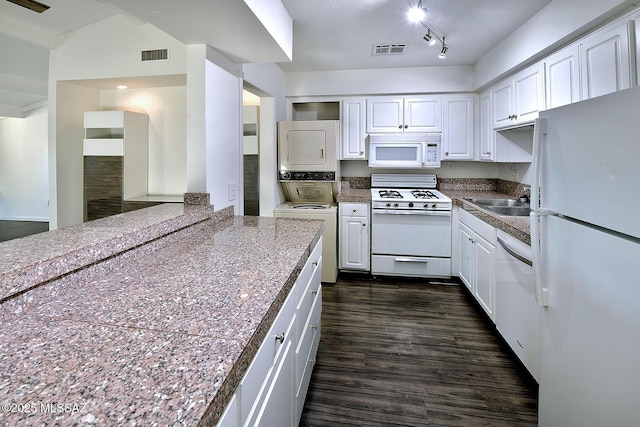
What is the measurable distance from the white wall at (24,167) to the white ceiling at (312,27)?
2733 mm

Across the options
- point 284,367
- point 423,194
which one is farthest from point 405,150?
point 284,367

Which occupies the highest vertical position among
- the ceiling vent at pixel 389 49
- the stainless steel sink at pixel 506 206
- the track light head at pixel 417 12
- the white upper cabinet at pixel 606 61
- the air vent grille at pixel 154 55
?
the ceiling vent at pixel 389 49

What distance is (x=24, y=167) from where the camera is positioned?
632cm

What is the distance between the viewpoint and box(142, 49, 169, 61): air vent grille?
305cm

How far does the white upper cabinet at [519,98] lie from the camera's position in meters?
2.53

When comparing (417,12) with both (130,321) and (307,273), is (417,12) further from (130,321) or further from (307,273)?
(130,321)

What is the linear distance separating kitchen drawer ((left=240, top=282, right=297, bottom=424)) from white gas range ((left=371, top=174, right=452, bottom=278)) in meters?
2.49

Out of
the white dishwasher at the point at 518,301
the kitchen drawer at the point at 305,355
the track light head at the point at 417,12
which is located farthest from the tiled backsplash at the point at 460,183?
the kitchen drawer at the point at 305,355

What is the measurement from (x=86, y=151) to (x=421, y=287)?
391 cm

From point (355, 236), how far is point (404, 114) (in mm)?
1540

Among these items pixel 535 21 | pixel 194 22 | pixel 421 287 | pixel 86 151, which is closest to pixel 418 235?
pixel 421 287

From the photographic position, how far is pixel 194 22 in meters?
1.69

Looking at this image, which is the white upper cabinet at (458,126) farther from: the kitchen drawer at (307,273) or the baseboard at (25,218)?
the baseboard at (25,218)

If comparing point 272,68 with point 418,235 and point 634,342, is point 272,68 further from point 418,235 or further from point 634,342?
point 634,342
